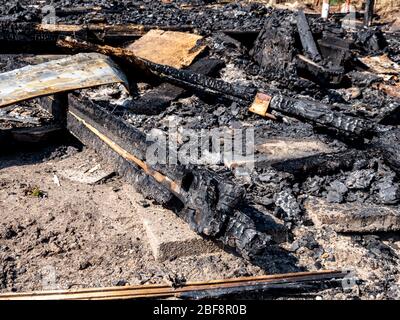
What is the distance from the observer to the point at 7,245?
4.20 metres

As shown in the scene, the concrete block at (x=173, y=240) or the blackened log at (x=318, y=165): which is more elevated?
the blackened log at (x=318, y=165)

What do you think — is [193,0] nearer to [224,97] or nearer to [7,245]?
[224,97]

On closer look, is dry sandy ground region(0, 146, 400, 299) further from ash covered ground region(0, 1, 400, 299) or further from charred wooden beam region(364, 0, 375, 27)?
charred wooden beam region(364, 0, 375, 27)

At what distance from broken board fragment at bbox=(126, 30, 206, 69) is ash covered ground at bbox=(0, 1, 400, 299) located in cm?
90

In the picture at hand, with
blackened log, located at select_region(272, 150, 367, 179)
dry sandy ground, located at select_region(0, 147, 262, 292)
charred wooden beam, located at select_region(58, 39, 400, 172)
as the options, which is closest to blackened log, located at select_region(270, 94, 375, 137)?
charred wooden beam, located at select_region(58, 39, 400, 172)

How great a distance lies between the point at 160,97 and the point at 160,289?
3.99 m

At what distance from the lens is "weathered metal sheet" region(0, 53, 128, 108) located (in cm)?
559

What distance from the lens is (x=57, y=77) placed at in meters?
6.08

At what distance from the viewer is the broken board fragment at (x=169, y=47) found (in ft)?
27.5

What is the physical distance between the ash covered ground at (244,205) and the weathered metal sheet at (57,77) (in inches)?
19.4

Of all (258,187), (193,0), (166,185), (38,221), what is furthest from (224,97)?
(193,0)

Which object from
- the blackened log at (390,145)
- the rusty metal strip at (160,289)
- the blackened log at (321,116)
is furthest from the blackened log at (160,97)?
the rusty metal strip at (160,289)

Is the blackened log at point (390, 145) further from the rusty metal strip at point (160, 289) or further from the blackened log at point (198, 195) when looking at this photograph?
the blackened log at point (198, 195)

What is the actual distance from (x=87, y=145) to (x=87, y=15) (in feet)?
26.2
